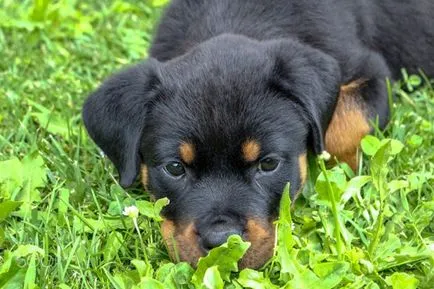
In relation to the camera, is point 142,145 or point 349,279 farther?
point 142,145

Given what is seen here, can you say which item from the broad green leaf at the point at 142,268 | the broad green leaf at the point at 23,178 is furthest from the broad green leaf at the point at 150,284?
the broad green leaf at the point at 23,178

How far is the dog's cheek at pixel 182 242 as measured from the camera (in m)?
3.37

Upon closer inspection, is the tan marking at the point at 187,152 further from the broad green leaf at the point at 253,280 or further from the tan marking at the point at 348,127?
the tan marking at the point at 348,127

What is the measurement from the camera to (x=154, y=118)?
3672 millimetres

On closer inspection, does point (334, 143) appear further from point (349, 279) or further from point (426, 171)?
point (349, 279)

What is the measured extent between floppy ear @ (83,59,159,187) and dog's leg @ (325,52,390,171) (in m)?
0.97

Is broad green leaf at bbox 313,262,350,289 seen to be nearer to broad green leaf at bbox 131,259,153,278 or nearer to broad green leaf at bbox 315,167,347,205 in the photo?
broad green leaf at bbox 315,167,347,205

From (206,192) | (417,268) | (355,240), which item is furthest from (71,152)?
(417,268)

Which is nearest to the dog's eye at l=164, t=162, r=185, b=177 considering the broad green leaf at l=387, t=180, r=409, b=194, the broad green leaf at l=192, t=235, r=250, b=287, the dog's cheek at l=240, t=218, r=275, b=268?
the dog's cheek at l=240, t=218, r=275, b=268

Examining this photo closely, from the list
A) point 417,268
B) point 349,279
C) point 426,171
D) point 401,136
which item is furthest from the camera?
point 401,136

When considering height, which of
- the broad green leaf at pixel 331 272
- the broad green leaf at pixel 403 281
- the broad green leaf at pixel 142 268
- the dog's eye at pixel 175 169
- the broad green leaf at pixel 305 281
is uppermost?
the dog's eye at pixel 175 169

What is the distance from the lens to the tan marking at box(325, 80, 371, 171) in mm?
4250

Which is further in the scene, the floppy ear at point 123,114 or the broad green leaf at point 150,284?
the floppy ear at point 123,114

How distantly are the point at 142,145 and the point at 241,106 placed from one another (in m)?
0.47
